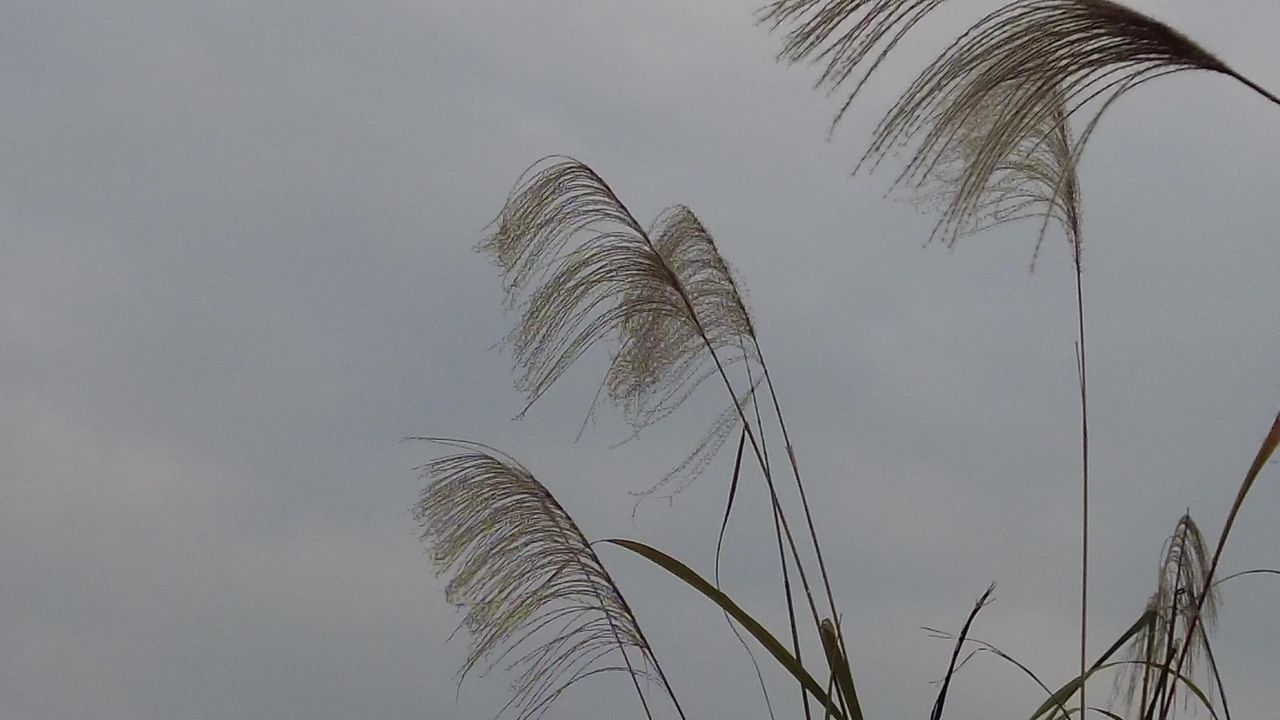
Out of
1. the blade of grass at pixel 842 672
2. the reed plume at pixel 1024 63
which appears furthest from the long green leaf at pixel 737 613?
the reed plume at pixel 1024 63

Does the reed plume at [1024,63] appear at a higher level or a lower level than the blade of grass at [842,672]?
higher

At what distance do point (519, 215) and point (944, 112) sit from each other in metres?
0.99

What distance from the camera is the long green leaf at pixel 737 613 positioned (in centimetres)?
183

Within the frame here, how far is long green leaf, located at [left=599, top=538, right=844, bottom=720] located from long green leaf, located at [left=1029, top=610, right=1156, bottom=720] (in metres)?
0.26

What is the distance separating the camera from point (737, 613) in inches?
71.9

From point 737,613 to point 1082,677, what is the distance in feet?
1.52

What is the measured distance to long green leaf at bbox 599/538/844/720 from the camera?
1.83 m

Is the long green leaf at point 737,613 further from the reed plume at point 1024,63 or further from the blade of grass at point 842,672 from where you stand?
the reed plume at point 1024,63

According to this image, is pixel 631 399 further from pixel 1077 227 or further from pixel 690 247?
pixel 1077 227

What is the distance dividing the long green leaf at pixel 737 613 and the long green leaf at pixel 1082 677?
0.85 feet

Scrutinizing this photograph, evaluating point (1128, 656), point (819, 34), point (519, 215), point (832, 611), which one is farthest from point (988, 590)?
point (519, 215)

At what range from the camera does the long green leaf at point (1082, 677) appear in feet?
5.88

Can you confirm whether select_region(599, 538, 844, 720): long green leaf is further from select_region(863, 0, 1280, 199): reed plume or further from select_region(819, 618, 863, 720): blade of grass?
select_region(863, 0, 1280, 199): reed plume

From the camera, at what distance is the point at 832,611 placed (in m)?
1.92
